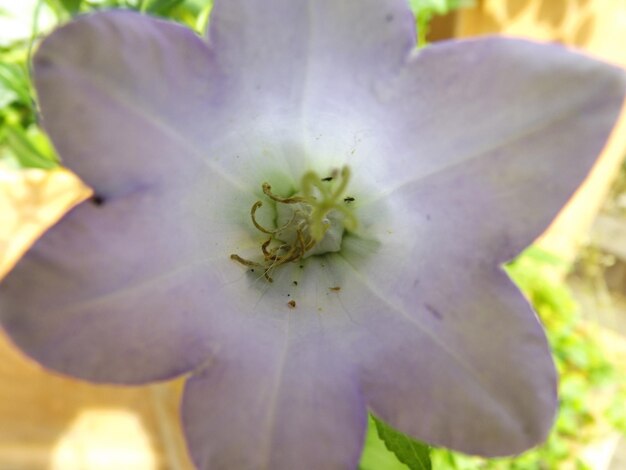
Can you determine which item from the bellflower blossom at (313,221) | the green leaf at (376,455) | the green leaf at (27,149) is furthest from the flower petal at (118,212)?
the green leaf at (27,149)

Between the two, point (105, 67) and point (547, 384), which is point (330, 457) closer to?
point (547, 384)

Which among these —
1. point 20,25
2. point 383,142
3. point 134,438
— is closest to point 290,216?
point 383,142

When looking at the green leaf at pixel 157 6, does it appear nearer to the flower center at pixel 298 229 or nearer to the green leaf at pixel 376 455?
the flower center at pixel 298 229

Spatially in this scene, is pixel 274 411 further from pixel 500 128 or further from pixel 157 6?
pixel 157 6

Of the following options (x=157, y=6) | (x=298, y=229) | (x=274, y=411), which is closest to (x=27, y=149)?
(x=157, y=6)

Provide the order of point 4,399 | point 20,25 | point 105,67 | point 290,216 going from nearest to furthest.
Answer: point 105,67
point 290,216
point 20,25
point 4,399
